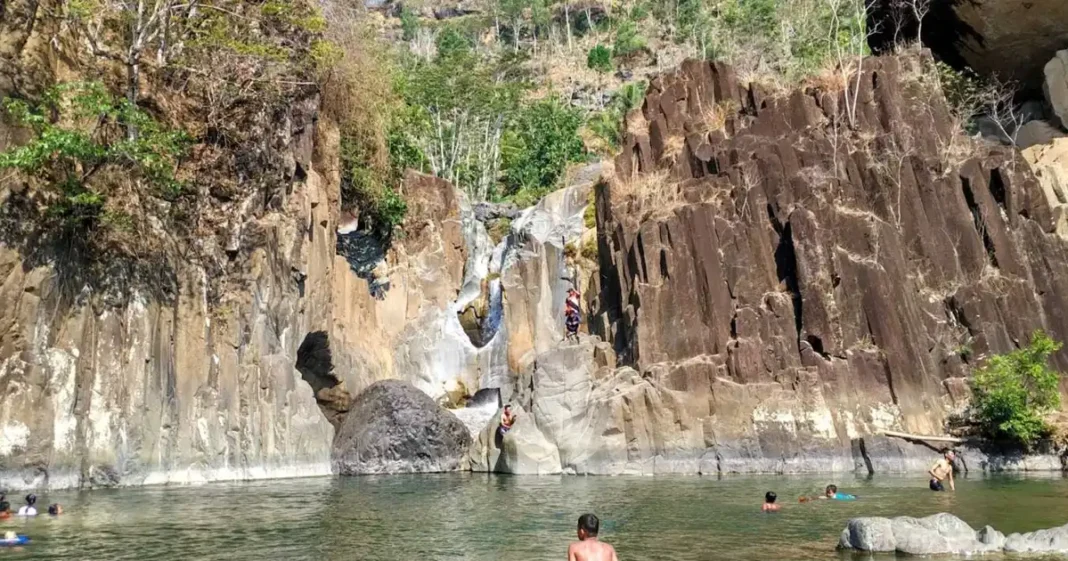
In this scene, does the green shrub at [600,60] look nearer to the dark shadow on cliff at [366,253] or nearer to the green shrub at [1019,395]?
the dark shadow on cliff at [366,253]

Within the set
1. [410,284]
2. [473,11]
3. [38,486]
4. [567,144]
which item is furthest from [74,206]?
[473,11]

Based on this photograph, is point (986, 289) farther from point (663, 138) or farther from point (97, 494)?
point (97, 494)

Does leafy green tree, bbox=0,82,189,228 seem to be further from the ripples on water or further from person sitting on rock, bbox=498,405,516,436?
person sitting on rock, bbox=498,405,516,436

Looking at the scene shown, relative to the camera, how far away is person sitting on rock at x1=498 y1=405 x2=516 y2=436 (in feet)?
99.3

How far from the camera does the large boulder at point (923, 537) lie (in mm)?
→ 14727

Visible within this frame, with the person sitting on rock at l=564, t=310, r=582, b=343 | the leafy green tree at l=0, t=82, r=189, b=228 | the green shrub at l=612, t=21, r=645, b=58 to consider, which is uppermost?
the green shrub at l=612, t=21, r=645, b=58

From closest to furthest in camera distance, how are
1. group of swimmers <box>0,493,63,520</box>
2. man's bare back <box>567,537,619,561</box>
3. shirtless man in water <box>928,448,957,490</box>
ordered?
man's bare back <box>567,537,619,561</box> < group of swimmers <box>0,493,63,520</box> < shirtless man in water <box>928,448,957,490</box>

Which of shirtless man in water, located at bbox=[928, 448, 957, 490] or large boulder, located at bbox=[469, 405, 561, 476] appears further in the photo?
large boulder, located at bbox=[469, 405, 561, 476]

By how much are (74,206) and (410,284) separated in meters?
17.8

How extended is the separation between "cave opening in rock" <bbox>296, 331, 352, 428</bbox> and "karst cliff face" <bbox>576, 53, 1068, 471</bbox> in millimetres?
10242

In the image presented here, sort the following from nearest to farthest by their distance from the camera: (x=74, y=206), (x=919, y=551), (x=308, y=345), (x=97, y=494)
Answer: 1. (x=919, y=551)
2. (x=97, y=494)
3. (x=74, y=206)
4. (x=308, y=345)

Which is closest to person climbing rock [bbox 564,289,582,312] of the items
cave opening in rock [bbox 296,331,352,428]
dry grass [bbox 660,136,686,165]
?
dry grass [bbox 660,136,686,165]

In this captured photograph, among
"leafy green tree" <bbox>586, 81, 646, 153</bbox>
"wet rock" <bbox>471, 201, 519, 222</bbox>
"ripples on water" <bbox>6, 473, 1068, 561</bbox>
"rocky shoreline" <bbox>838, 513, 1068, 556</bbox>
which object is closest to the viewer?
"rocky shoreline" <bbox>838, 513, 1068, 556</bbox>

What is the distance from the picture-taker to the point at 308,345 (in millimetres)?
33469
